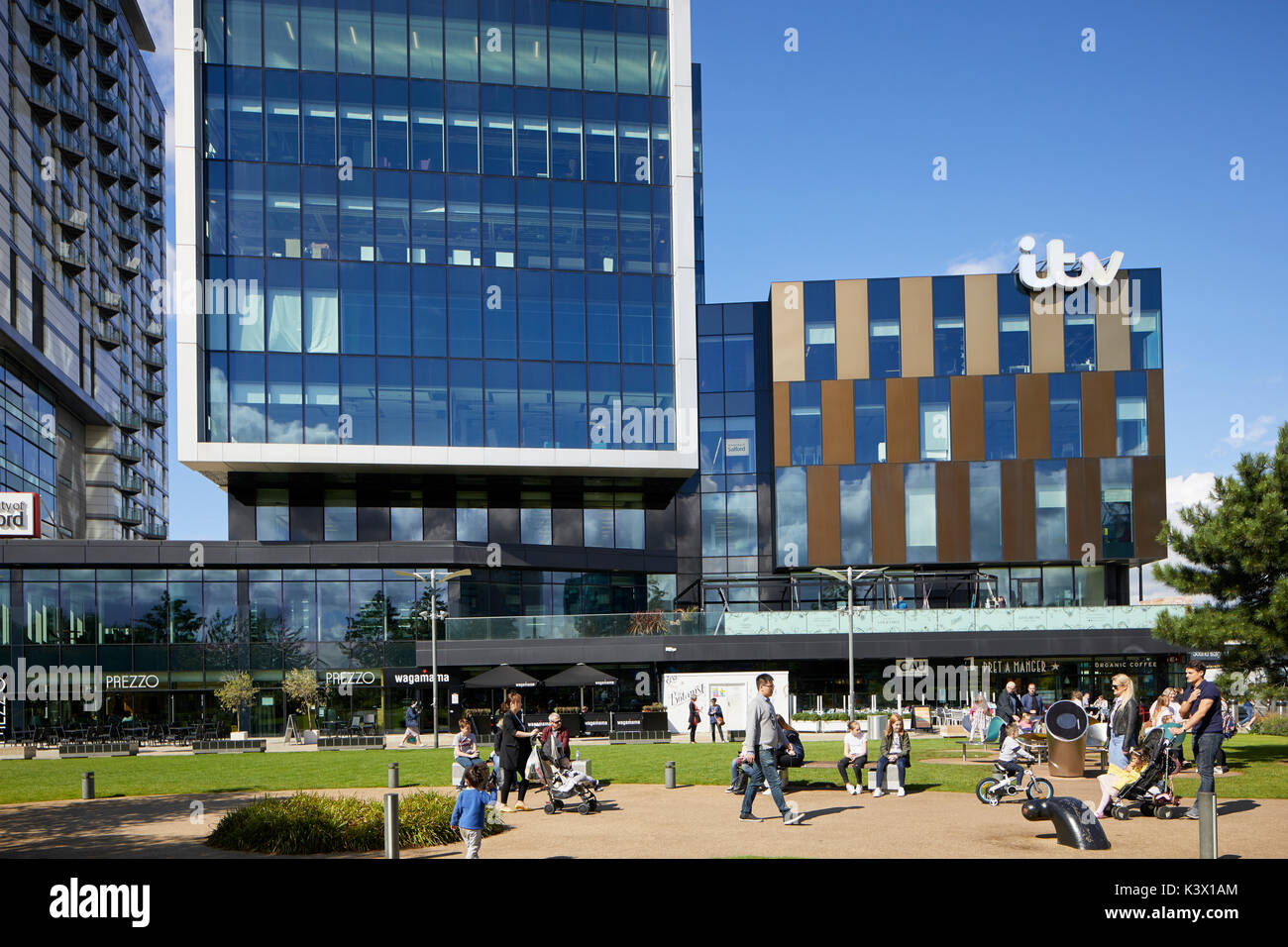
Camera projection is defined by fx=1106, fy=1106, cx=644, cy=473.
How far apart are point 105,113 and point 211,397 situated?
123 ft

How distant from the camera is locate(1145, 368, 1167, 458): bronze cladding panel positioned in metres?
52.4

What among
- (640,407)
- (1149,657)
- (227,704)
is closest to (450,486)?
(640,407)

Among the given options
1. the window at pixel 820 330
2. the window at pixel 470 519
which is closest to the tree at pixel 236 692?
the window at pixel 470 519

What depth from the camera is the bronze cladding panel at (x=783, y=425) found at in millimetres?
54406

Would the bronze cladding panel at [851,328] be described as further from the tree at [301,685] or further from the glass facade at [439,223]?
the tree at [301,685]

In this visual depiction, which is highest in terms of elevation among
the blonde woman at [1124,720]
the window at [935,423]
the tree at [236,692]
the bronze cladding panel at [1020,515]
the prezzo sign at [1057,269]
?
the prezzo sign at [1057,269]

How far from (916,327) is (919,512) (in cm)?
906

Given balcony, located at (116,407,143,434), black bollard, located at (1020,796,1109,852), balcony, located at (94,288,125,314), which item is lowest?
black bollard, located at (1020,796,1109,852)

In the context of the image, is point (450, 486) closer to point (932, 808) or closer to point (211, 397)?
point (211, 397)

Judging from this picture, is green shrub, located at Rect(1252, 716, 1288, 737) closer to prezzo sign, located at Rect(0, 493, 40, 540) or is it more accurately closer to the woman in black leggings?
the woman in black leggings

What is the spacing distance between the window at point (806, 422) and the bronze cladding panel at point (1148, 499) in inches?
585

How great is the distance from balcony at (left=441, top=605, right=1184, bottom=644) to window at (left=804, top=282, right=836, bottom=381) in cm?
1370

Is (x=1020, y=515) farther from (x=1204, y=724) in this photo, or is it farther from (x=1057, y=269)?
(x=1204, y=724)

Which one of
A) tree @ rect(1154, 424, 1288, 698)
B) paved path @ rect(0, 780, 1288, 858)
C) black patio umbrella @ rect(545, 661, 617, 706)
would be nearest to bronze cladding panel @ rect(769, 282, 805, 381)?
black patio umbrella @ rect(545, 661, 617, 706)
